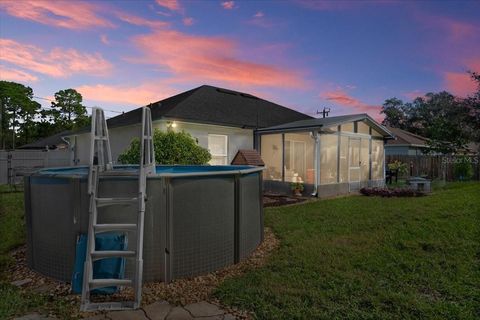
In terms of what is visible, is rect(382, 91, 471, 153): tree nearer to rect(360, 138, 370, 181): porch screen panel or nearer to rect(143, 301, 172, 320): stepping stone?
rect(360, 138, 370, 181): porch screen panel

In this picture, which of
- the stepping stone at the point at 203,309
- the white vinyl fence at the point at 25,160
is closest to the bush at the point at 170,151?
the stepping stone at the point at 203,309

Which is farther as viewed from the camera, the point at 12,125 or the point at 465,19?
the point at 12,125

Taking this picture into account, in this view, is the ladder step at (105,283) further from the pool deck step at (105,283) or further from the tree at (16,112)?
the tree at (16,112)

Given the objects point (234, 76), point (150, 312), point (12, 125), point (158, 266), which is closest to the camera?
point (150, 312)

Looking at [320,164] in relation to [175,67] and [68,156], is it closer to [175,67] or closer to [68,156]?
[175,67]

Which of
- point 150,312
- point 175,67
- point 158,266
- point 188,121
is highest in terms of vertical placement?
point 175,67

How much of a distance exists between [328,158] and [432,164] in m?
11.7

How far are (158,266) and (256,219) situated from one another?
6.61 ft

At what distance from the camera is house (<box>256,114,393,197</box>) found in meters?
12.0

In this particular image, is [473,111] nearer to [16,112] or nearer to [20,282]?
[20,282]

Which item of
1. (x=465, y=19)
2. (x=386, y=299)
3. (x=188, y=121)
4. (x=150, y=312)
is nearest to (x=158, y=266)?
(x=150, y=312)

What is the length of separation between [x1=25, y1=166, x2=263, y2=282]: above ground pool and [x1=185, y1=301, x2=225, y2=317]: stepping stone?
0.71 metres

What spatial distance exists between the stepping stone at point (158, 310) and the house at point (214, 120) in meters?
9.00

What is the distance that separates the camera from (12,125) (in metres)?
39.9
